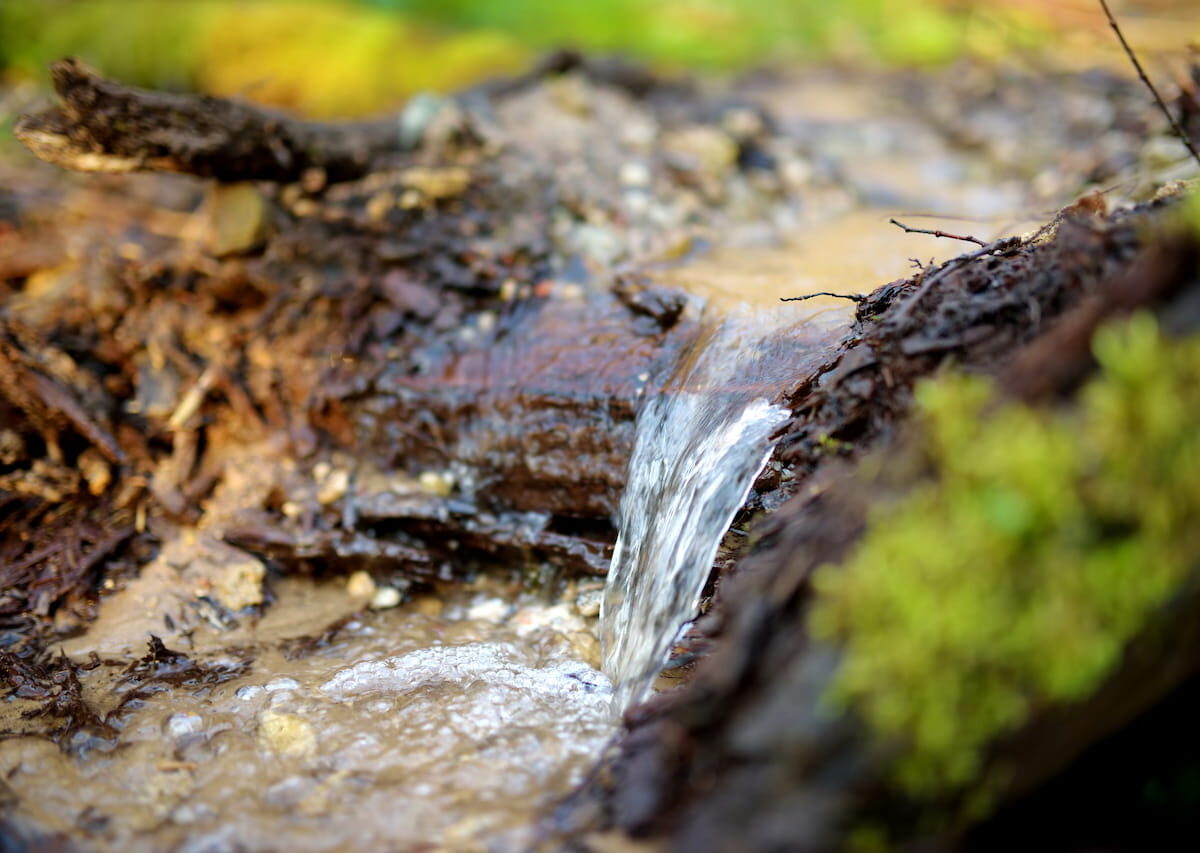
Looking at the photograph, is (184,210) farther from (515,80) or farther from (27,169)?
(515,80)

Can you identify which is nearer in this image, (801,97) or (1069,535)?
(1069,535)

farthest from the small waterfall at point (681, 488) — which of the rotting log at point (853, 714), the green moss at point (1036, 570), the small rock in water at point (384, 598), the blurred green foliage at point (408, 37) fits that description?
the blurred green foliage at point (408, 37)

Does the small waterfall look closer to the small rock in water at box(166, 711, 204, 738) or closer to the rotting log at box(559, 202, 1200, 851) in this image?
the rotting log at box(559, 202, 1200, 851)

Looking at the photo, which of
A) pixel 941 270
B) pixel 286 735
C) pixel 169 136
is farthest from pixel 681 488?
pixel 169 136

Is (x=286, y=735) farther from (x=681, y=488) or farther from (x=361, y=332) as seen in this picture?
(x=361, y=332)

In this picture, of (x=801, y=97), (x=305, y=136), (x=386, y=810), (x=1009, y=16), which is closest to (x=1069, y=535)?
(x=386, y=810)

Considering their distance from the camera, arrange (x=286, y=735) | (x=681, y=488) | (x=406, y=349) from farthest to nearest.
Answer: (x=406, y=349) < (x=681, y=488) < (x=286, y=735)

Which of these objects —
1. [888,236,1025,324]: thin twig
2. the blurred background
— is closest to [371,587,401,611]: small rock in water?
[888,236,1025,324]: thin twig
